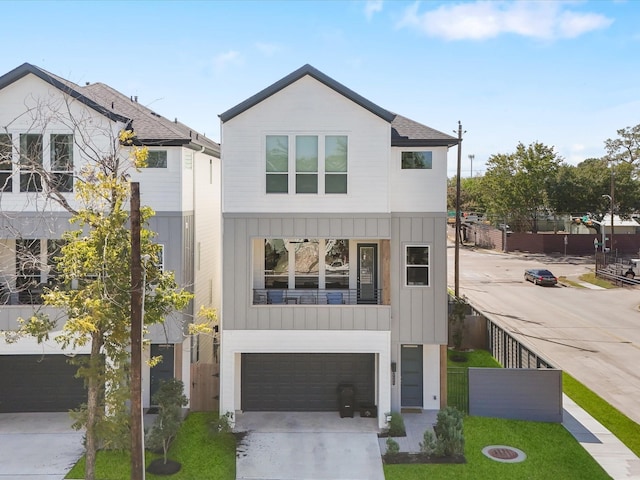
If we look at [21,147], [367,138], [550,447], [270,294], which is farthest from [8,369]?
[550,447]

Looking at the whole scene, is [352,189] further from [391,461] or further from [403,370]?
[391,461]

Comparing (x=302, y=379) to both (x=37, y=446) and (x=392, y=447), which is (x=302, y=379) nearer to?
(x=392, y=447)

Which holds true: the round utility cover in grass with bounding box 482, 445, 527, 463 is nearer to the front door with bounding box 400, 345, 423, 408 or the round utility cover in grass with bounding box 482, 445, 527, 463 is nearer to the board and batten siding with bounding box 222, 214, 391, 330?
the front door with bounding box 400, 345, 423, 408

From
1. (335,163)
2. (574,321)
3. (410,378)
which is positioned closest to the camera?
(335,163)

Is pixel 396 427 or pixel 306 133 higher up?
pixel 306 133

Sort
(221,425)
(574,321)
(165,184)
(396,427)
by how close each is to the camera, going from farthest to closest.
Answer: (574,321)
(165,184)
(396,427)
(221,425)

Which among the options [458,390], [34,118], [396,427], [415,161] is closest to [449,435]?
[396,427]
